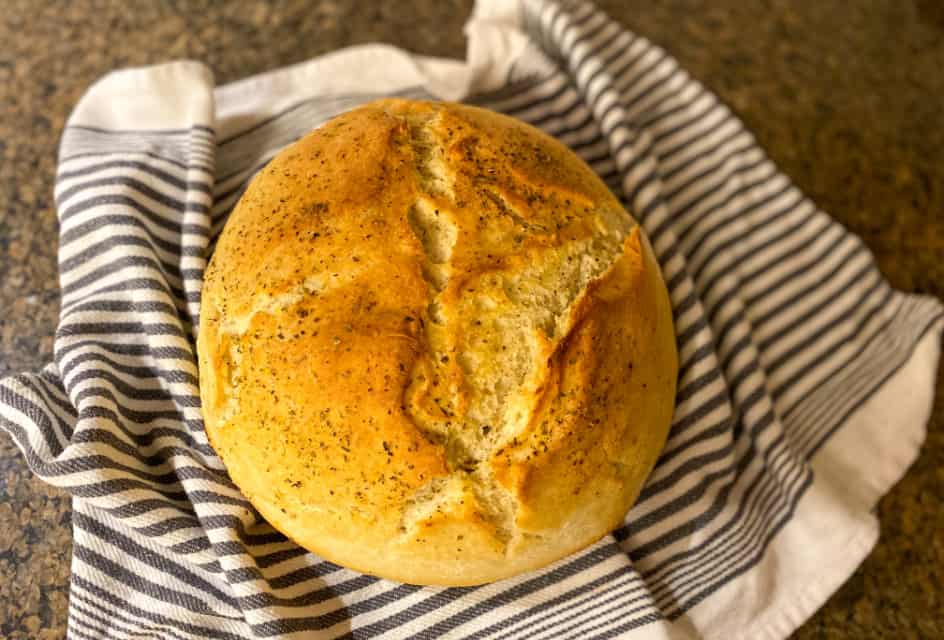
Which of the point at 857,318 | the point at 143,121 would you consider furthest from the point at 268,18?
the point at 857,318

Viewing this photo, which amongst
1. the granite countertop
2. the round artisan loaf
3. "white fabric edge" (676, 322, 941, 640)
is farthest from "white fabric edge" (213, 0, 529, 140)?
"white fabric edge" (676, 322, 941, 640)

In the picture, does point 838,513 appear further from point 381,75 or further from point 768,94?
point 381,75

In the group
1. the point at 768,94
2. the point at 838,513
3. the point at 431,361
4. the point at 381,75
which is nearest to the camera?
the point at 431,361

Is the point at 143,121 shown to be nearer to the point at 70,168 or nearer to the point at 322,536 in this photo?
the point at 70,168

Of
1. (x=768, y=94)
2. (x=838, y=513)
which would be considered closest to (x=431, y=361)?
(x=838, y=513)

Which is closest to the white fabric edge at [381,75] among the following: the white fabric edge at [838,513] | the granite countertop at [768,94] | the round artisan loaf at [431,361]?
the granite countertop at [768,94]

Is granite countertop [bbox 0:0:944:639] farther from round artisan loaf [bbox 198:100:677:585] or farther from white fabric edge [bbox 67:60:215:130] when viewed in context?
round artisan loaf [bbox 198:100:677:585]

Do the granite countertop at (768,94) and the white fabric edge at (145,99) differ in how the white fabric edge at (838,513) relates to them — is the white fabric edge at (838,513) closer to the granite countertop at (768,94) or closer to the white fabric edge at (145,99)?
the granite countertop at (768,94)

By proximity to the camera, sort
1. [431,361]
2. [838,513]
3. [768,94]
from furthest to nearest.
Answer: [768,94], [838,513], [431,361]
